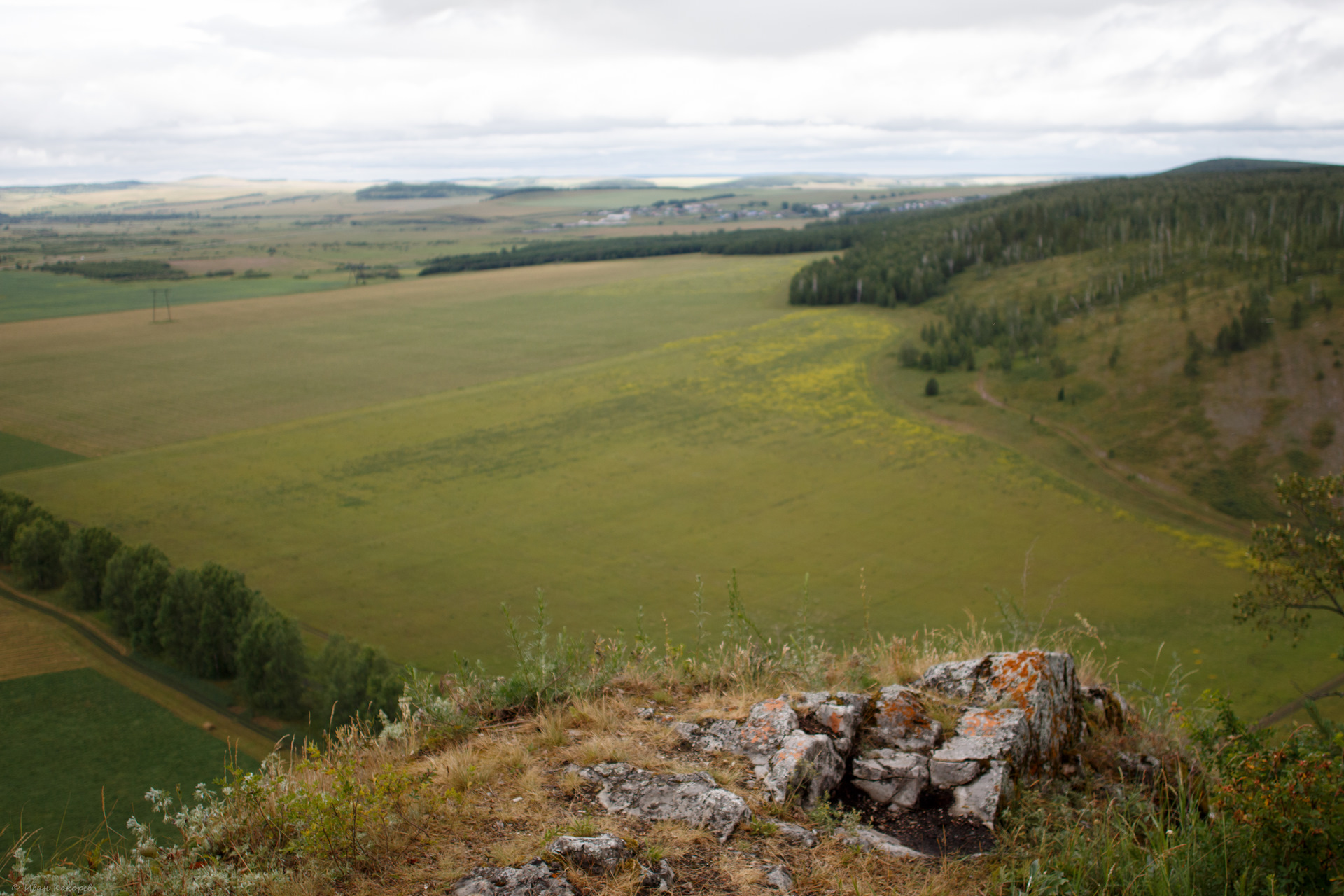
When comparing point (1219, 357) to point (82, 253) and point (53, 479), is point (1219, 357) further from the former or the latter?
point (82, 253)

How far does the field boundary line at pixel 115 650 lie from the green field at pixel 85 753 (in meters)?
1.20

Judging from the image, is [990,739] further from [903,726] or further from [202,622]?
[202,622]

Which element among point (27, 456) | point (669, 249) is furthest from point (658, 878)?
point (669, 249)

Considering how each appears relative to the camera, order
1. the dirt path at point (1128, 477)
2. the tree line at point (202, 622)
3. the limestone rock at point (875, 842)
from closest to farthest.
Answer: the limestone rock at point (875, 842)
the tree line at point (202, 622)
the dirt path at point (1128, 477)

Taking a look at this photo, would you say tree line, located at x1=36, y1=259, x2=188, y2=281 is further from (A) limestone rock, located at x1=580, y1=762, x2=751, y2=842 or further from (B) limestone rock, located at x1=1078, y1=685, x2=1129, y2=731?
(B) limestone rock, located at x1=1078, y1=685, x2=1129, y2=731

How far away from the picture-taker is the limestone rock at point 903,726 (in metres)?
7.40

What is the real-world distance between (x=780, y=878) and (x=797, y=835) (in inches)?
24.5

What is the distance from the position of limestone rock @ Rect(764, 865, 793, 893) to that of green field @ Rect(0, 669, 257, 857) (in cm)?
2151

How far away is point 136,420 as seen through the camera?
6181 centimetres

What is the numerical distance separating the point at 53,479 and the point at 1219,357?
8193 centimetres

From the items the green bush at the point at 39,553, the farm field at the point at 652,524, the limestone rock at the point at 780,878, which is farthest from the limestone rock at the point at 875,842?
the green bush at the point at 39,553

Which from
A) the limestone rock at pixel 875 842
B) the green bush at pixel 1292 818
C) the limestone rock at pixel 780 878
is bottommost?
the limestone rock at pixel 875 842

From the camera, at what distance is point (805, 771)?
686 cm

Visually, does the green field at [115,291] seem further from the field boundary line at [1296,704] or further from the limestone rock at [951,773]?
the limestone rock at [951,773]
